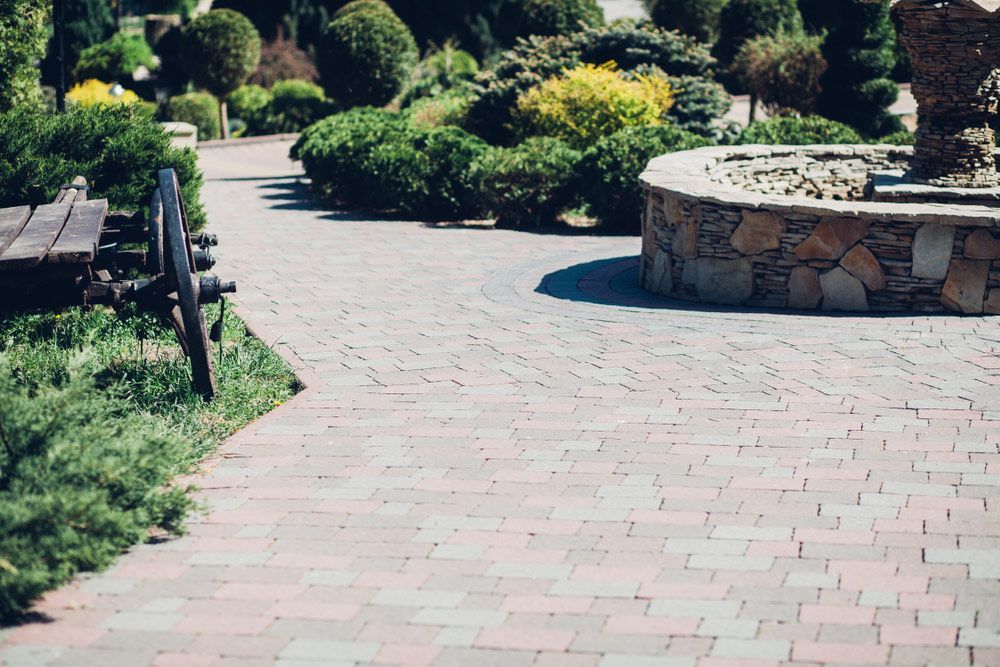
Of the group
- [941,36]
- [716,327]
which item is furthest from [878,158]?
[716,327]

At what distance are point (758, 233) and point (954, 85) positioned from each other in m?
2.42

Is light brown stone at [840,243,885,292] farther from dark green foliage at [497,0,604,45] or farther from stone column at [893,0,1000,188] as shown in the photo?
dark green foliage at [497,0,604,45]

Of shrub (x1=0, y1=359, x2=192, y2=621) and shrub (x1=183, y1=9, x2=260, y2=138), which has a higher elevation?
shrub (x1=183, y1=9, x2=260, y2=138)

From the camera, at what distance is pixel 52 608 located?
4051 millimetres

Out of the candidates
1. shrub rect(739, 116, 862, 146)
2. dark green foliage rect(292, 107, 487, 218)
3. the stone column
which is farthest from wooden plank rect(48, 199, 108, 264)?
shrub rect(739, 116, 862, 146)

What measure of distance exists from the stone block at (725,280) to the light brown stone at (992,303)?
164 centimetres

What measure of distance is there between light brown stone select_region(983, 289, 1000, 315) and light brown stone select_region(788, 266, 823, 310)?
3.68 feet

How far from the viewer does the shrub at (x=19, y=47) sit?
978 cm

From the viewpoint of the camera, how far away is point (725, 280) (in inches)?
341

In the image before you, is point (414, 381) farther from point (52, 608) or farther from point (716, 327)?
point (52, 608)

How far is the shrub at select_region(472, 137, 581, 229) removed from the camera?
12.7m

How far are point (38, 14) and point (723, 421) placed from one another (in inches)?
292

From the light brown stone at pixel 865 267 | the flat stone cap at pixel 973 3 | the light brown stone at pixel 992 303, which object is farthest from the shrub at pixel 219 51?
the light brown stone at pixel 992 303

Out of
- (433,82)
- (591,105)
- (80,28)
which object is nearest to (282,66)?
(80,28)
